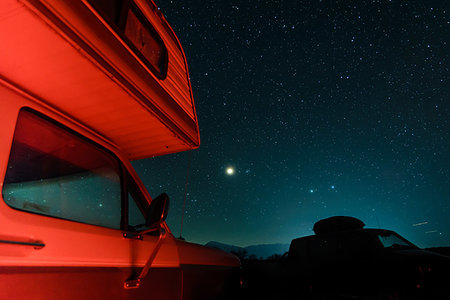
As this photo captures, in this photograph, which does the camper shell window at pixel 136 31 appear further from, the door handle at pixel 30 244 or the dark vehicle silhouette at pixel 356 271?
the dark vehicle silhouette at pixel 356 271

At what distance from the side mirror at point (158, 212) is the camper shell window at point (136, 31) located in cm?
93

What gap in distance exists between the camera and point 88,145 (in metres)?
1.76

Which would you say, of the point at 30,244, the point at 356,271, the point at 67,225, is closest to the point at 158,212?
the point at 67,225

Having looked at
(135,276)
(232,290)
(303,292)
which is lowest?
(303,292)

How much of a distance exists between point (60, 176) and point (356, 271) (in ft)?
16.2

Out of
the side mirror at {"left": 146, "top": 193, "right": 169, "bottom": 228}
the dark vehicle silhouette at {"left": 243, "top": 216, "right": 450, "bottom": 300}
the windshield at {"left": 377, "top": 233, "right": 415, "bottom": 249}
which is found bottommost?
the dark vehicle silhouette at {"left": 243, "top": 216, "right": 450, "bottom": 300}

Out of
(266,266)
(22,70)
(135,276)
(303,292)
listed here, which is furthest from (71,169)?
(266,266)

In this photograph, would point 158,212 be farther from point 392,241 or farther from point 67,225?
point 392,241

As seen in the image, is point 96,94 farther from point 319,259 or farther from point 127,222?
point 319,259

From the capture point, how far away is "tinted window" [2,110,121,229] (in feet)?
4.11

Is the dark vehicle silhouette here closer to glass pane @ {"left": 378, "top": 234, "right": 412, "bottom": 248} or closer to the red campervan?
glass pane @ {"left": 378, "top": 234, "right": 412, "bottom": 248}

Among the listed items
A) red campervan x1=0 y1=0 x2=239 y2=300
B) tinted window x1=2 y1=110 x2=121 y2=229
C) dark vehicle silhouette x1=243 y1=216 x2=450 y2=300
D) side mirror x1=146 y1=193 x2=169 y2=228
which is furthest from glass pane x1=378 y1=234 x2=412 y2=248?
tinted window x1=2 y1=110 x2=121 y2=229

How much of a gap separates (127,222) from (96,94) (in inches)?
35.4

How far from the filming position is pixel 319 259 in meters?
5.67
